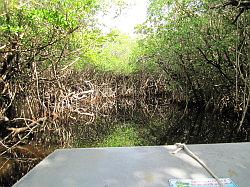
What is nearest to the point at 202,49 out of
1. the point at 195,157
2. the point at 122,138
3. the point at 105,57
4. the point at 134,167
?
the point at 122,138

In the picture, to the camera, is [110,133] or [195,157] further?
[110,133]

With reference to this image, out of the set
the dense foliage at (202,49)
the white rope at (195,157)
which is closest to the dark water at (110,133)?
the dense foliage at (202,49)

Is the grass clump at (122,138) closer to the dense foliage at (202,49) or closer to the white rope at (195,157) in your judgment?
the dense foliage at (202,49)

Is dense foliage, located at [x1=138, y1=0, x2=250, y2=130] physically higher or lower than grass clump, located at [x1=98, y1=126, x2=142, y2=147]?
higher

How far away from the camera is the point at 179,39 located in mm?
15352

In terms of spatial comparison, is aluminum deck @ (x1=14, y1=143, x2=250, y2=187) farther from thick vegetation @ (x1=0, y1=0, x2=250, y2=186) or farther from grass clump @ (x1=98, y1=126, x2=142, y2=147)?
grass clump @ (x1=98, y1=126, x2=142, y2=147)

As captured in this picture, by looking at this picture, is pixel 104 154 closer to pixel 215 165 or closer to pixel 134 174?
pixel 134 174

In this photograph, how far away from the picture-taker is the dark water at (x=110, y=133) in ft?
23.1

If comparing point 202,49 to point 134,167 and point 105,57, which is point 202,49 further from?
point 134,167

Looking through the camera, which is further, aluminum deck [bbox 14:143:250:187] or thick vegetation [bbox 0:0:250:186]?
thick vegetation [bbox 0:0:250:186]

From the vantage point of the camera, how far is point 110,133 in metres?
10.5

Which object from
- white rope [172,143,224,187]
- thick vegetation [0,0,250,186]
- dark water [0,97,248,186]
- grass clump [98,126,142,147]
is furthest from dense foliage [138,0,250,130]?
white rope [172,143,224,187]

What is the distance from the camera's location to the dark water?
23.1 ft

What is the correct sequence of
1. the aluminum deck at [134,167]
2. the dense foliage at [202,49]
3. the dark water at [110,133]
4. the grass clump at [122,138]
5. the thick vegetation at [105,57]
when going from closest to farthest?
1. the aluminum deck at [134,167]
2. the dark water at [110,133]
3. the thick vegetation at [105,57]
4. the grass clump at [122,138]
5. the dense foliage at [202,49]
